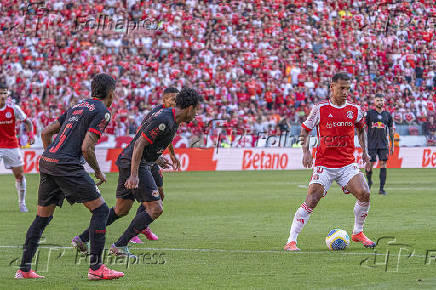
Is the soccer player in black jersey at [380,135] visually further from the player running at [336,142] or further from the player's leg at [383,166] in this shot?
the player running at [336,142]

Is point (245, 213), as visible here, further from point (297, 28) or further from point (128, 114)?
point (297, 28)

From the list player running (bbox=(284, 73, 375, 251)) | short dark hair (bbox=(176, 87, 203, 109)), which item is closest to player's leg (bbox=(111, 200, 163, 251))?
short dark hair (bbox=(176, 87, 203, 109))

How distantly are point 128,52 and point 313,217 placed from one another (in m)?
21.5

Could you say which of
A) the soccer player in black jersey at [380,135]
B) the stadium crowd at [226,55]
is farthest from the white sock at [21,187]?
the stadium crowd at [226,55]

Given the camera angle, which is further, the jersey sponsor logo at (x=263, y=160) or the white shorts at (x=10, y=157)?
the jersey sponsor logo at (x=263, y=160)

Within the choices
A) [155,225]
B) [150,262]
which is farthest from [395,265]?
[155,225]

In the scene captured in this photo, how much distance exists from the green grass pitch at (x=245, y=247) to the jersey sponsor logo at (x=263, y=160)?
10.5 metres

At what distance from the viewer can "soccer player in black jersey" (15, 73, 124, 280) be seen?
7.77 meters

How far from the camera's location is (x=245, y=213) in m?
15.5

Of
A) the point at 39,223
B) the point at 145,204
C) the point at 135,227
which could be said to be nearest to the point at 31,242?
the point at 39,223

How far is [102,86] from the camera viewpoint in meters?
7.89

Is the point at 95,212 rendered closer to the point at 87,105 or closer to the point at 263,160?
the point at 87,105

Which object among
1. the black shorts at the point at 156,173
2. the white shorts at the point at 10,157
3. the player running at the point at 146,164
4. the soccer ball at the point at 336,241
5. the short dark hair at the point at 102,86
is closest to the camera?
the short dark hair at the point at 102,86

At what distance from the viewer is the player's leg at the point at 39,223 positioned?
7.96 metres
